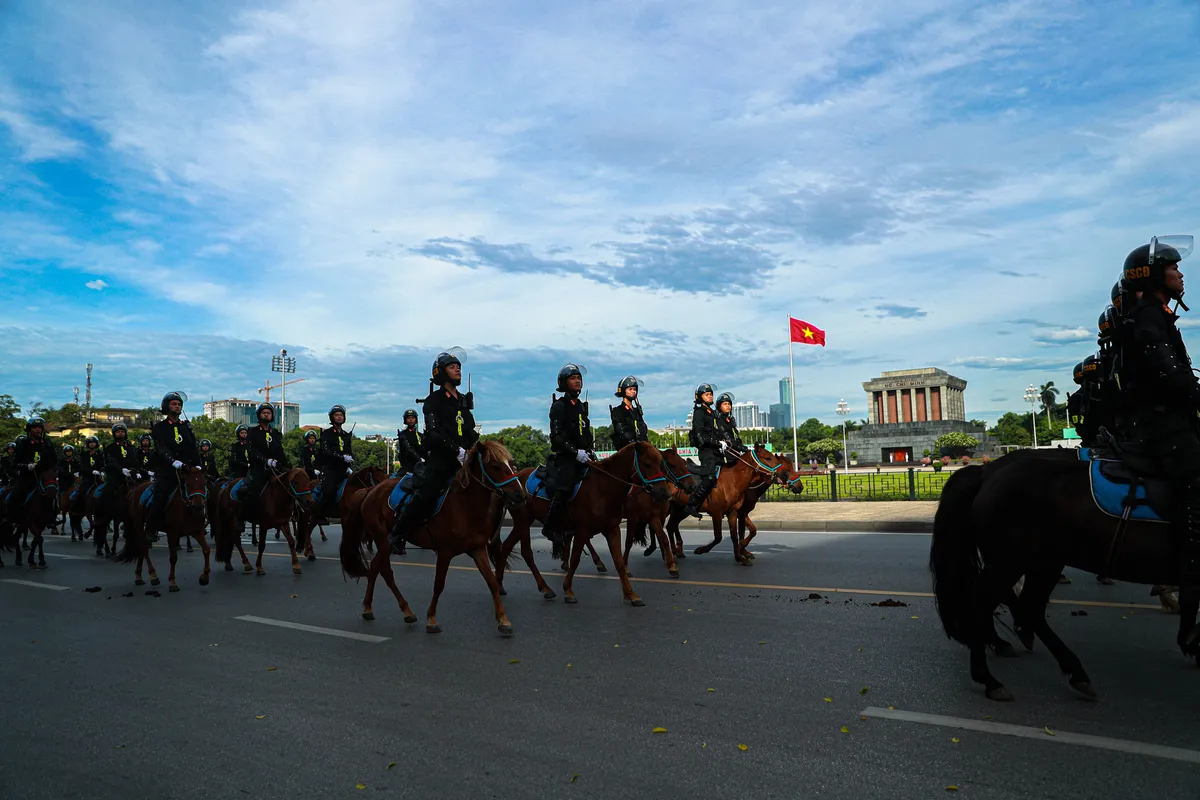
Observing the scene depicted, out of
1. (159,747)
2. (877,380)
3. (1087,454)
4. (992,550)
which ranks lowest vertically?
(159,747)

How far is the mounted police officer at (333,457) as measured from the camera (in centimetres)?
1453

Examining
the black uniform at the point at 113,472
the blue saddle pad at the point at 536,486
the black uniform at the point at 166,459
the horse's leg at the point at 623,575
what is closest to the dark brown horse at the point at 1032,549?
the horse's leg at the point at 623,575

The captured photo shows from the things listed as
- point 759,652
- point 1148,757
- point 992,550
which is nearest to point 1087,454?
point 992,550

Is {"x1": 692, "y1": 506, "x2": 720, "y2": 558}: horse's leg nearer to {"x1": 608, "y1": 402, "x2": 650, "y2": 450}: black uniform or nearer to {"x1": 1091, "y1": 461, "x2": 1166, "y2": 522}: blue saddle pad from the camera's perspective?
{"x1": 608, "y1": 402, "x2": 650, "y2": 450}: black uniform

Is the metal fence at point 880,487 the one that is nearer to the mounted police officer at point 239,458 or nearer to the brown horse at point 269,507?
the brown horse at point 269,507

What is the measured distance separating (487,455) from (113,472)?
1237 cm

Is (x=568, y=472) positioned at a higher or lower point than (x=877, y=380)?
lower

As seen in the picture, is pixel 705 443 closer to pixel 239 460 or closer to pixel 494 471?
pixel 494 471

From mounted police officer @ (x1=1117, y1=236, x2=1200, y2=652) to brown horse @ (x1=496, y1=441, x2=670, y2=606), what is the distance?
5.45 m

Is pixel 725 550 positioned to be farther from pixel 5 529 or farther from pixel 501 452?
pixel 5 529

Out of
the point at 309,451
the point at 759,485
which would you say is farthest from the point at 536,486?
the point at 309,451

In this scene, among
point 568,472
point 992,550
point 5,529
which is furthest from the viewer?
point 5,529

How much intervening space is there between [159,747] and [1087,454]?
865 centimetres

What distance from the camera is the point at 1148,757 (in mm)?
4469
